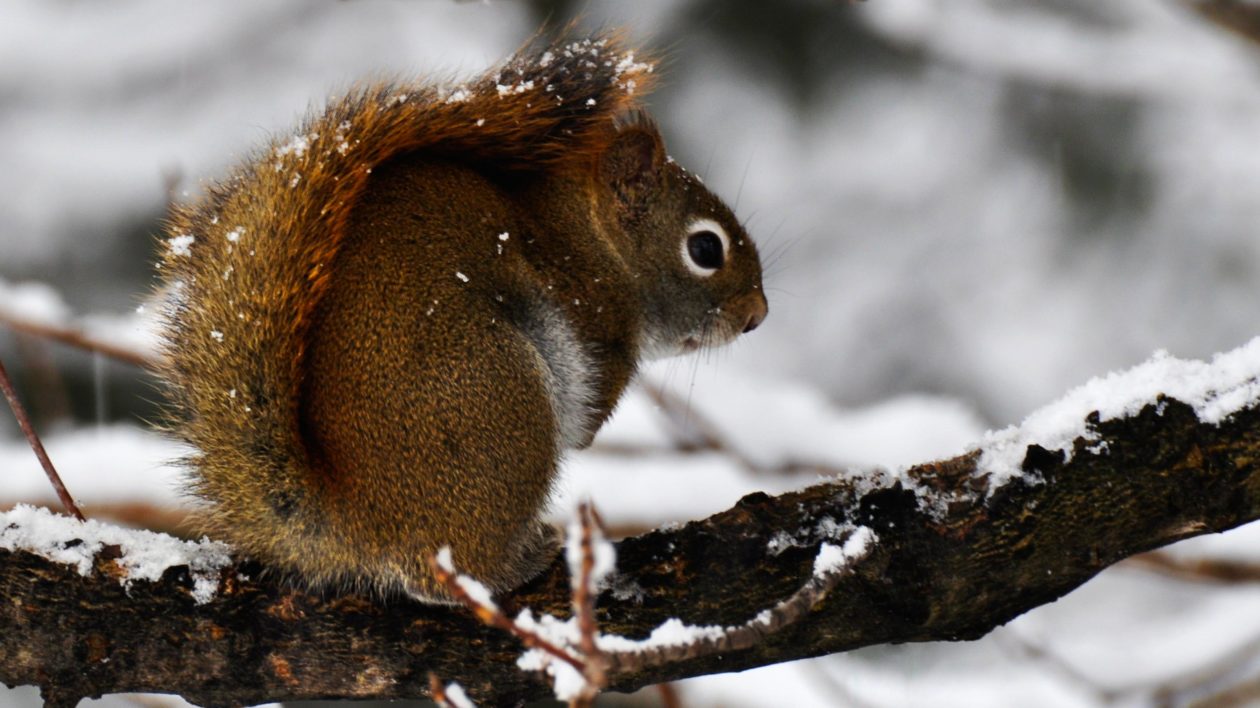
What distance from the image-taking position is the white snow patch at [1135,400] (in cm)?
170

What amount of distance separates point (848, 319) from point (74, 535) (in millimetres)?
3466

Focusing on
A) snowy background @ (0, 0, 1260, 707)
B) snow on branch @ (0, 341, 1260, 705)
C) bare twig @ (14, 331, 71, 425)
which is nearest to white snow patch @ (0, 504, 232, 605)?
snow on branch @ (0, 341, 1260, 705)

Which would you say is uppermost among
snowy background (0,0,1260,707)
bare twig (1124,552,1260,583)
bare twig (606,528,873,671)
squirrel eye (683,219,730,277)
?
snowy background (0,0,1260,707)

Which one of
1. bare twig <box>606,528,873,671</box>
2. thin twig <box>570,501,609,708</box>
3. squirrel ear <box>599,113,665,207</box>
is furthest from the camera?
squirrel ear <box>599,113,665,207</box>

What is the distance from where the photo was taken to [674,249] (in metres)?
2.39

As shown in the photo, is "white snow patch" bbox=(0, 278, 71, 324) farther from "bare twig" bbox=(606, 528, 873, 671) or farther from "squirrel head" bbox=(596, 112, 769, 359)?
"bare twig" bbox=(606, 528, 873, 671)

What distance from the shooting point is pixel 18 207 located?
437 cm

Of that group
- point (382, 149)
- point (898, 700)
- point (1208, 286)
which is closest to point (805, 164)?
point (1208, 286)

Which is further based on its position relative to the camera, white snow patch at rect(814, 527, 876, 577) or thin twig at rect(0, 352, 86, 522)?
thin twig at rect(0, 352, 86, 522)

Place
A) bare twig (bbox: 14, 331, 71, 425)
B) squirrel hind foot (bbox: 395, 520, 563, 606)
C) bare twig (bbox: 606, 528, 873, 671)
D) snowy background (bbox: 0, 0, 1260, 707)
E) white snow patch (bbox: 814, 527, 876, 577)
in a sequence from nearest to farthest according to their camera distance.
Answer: bare twig (bbox: 606, 528, 873, 671) → white snow patch (bbox: 814, 527, 876, 577) → squirrel hind foot (bbox: 395, 520, 563, 606) → bare twig (bbox: 14, 331, 71, 425) → snowy background (bbox: 0, 0, 1260, 707)

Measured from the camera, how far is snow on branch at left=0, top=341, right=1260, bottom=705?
1.69 metres

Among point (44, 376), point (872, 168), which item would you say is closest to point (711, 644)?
point (44, 376)

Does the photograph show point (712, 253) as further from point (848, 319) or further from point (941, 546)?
point (848, 319)

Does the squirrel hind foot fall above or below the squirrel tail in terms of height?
below
